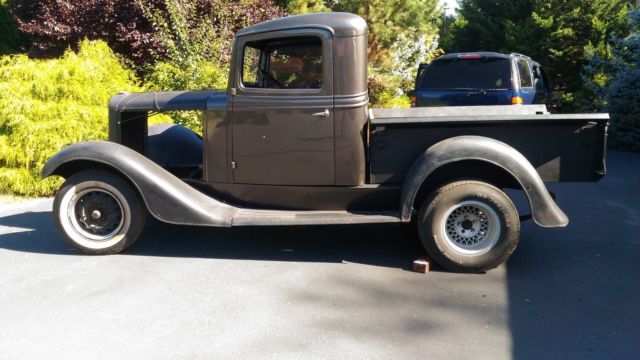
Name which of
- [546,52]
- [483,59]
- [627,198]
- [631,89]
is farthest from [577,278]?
[546,52]

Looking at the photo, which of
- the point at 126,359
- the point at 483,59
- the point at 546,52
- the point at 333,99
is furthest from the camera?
the point at 546,52

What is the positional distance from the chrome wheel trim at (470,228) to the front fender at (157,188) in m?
1.82

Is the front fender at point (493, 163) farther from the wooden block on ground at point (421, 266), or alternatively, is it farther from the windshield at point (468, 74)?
the windshield at point (468, 74)

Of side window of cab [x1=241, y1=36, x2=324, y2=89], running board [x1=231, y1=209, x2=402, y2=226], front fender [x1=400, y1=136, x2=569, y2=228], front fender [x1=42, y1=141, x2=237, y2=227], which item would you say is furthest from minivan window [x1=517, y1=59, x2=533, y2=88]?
front fender [x1=42, y1=141, x2=237, y2=227]

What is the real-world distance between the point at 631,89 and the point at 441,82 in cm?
493

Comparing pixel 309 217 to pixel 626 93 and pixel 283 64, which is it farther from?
pixel 626 93

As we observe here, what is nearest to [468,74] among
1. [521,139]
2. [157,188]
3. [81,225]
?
[521,139]

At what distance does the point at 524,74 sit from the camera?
8.84 metres

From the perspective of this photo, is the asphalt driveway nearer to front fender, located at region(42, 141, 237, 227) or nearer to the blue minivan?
front fender, located at region(42, 141, 237, 227)

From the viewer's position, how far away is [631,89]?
11.1m

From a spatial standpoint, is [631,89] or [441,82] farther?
[631,89]

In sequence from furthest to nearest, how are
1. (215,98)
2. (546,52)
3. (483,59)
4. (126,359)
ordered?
1. (546,52)
2. (483,59)
3. (215,98)
4. (126,359)

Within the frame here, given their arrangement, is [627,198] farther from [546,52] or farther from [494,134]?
[546,52]

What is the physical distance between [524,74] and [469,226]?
17.0ft
